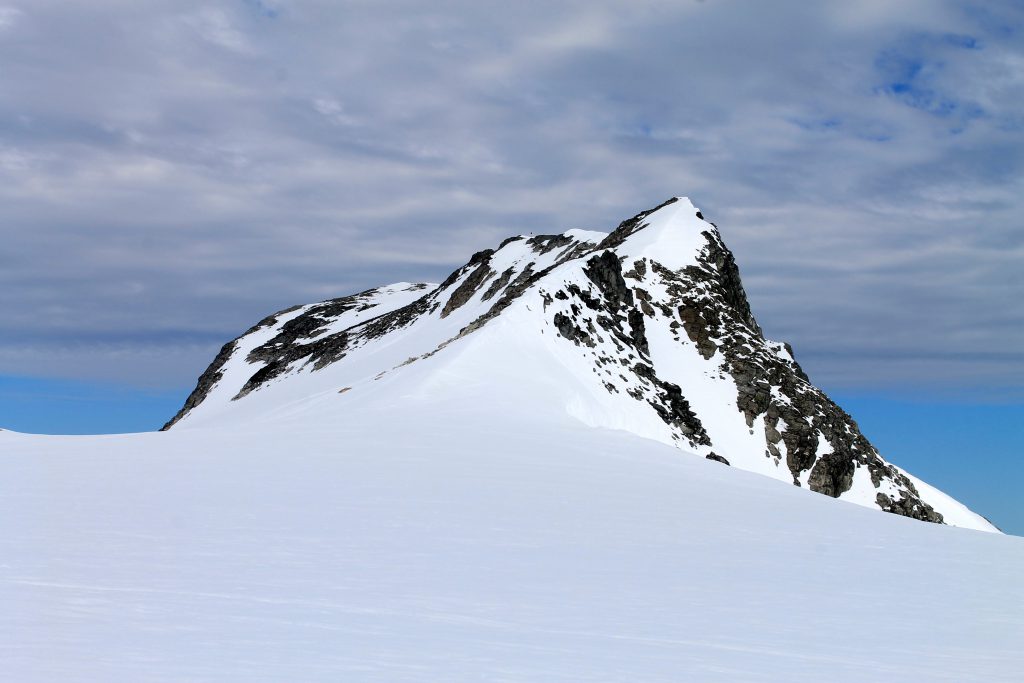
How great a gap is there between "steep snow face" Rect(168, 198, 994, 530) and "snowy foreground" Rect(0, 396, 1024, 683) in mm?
6330

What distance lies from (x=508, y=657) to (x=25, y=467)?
11.4m

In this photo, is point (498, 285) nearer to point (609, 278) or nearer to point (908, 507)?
point (609, 278)

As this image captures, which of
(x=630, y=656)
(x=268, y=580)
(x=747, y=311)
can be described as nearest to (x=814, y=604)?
(x=630, y=656)

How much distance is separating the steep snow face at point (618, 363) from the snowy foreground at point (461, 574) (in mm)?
6330

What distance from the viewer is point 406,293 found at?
108438mm

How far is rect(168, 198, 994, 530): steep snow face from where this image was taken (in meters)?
32.7

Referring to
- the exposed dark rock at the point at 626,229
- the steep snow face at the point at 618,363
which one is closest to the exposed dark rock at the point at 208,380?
the steep snow face at the point at 618,363

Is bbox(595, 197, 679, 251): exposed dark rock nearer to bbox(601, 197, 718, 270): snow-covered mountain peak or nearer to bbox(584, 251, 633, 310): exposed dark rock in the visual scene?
bbox(601, 197, 718, 270): snow-covered mountain peak

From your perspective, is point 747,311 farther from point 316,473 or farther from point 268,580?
point 268,580

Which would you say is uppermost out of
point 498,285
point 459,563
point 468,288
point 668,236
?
point 668,236

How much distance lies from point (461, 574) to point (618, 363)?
34888 mm

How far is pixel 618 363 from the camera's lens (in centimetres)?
A: 4394

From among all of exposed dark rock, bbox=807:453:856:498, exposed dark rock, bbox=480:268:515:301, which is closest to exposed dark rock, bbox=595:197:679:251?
exposed dark rock, bbox=480:268:515:301

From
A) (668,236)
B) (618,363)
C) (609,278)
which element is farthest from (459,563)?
(668,236)
